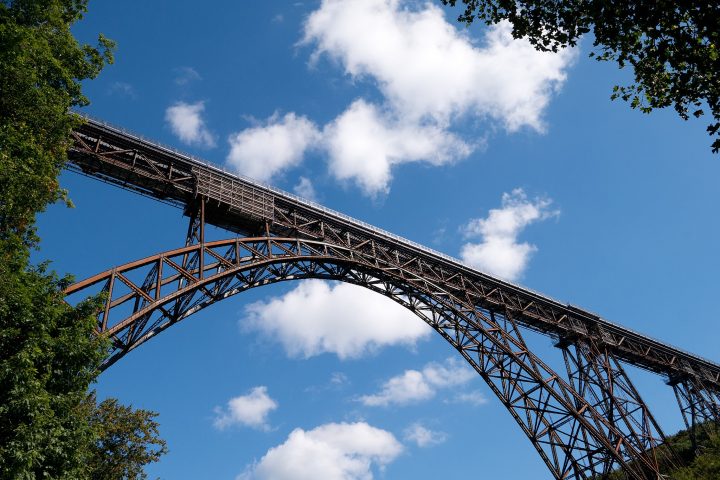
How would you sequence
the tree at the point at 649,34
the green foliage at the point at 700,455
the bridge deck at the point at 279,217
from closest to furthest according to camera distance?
1. the tree at the point at 649,34
2. the bridge deck at the point at 279,217
3. the green foliage at the point at 700,455

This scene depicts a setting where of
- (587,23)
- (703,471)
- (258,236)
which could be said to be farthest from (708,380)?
(587,23)

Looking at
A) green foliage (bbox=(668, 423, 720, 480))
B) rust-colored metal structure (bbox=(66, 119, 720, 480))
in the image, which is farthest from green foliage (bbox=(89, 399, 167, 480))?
A: green foliage (bbox=(668, 423, 720, 480))

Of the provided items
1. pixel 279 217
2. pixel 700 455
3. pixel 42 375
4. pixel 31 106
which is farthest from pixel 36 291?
pixel 700 455

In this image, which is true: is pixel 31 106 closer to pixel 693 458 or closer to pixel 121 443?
pixel 121 443

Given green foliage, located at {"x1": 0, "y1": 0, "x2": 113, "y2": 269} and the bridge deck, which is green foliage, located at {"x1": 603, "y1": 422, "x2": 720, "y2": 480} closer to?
the bridge deck

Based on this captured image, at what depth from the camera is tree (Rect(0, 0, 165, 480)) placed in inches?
464

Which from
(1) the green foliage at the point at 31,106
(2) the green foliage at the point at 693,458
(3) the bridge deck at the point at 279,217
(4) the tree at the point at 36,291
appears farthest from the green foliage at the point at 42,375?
(2) the green foliage at the point at 693,458

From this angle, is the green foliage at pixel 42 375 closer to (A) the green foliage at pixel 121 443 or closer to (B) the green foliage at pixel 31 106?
(B) the green foliage at pixel 31 106

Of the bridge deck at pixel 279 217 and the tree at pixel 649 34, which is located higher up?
the bridge deck at pixel 279 217

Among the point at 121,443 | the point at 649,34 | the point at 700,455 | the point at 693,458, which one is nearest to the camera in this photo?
the point at 649,34

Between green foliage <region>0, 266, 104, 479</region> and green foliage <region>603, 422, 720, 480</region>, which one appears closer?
green foliage <region>0, 266, 104, 479</region>

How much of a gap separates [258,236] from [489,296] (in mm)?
14479

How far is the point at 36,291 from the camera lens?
13.2 m

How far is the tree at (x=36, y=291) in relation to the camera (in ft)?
38.7
